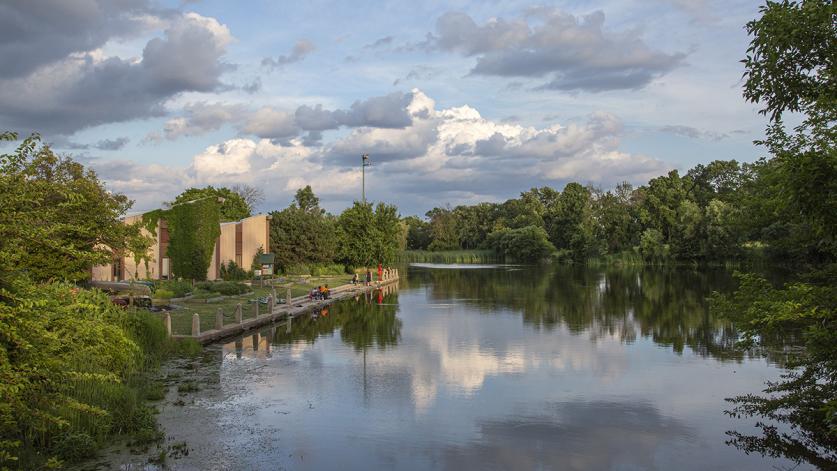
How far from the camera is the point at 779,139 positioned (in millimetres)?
12016

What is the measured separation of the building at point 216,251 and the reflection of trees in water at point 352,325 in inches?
436

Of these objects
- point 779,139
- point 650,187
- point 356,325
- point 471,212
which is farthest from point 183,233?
point 471,212

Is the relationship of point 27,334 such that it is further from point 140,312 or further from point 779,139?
point 140,312

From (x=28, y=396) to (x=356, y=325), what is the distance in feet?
74.3

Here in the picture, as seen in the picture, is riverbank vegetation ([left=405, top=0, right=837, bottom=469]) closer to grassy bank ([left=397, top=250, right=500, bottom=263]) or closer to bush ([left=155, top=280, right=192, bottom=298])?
bush ([left=155, top=280, right=192, bottom=298])

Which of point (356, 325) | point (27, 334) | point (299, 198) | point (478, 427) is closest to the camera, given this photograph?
point (27, 334)

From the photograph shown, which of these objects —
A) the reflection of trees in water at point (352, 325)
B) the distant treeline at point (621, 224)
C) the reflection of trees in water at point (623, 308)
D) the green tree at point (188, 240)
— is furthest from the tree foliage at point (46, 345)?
the distant treeline at point (621, 224)

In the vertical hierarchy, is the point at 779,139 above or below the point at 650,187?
below

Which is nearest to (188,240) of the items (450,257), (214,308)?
(214,308)

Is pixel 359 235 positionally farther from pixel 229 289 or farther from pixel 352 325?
pixel 352 325

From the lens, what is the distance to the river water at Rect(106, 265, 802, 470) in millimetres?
11281

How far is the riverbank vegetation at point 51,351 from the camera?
6324 mm

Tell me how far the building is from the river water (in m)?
16.2

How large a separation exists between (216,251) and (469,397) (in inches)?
1516
